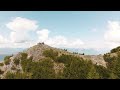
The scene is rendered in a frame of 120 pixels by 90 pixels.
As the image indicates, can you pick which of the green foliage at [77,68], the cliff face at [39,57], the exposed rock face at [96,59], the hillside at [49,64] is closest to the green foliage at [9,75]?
the hillside at [49,64]

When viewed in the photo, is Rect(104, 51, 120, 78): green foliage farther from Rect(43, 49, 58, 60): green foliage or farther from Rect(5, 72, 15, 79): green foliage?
Rect(5, 72, 15, 79): green foliage

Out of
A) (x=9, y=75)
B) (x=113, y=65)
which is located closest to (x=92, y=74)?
(x=113, y=65)

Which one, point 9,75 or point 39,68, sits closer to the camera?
point 39,68

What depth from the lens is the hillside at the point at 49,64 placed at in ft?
101

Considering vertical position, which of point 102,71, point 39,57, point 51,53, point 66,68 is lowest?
point 102,71

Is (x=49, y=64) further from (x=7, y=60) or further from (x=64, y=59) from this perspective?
(x=7, y=60)

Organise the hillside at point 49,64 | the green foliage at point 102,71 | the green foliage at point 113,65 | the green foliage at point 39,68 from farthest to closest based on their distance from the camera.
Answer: the green foliage at point 102,71, the hillside at point 49,64, the green foliage at point 39,68, the green foliage at point 113,65

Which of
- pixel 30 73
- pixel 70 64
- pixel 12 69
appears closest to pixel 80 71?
pixel 70 64

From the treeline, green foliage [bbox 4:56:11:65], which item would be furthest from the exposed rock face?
green foliage [bbox 4:56:11:65]

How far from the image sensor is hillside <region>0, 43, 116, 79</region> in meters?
30.9

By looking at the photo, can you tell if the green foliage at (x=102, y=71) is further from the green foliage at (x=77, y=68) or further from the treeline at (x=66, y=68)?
the green foliage at (x=77, y=68)

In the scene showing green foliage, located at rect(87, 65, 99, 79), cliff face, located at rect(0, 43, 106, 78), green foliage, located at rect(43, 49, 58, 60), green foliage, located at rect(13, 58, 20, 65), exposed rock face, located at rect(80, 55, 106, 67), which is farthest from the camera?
green foliage, located at rect(13, 58, 20, 65)

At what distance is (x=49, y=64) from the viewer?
35094 millimetres
